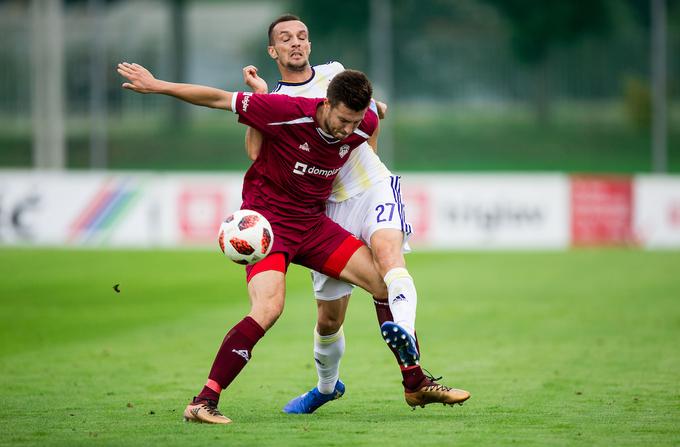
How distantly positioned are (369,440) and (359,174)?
6.88ft

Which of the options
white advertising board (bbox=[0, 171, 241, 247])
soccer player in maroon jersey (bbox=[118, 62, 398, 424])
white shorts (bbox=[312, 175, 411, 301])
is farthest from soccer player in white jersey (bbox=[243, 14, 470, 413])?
white advertising board (bbox=[0, 171, 241, 247])

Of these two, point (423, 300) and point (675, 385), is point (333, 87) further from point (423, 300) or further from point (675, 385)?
point (423, 300)

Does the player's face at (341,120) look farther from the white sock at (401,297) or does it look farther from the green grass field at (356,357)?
the green grass field at (356,357)

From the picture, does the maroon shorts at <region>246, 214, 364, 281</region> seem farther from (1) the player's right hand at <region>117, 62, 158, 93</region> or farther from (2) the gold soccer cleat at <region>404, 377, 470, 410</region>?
(1) the player's right hand at <region>117, 62, 158, 93</region>

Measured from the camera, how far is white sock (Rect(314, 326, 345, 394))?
7617mm

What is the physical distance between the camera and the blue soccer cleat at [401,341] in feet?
22.0

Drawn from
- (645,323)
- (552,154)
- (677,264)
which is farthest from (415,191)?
(552,154)

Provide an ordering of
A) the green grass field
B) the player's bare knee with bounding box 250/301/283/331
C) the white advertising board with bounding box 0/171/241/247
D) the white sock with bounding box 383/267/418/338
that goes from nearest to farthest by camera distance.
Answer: the green grass field < the player's bare knee with bounding box 250/301/283/331 < the white sock with bounding box 383/267/418/338 < the white advertising board with bounding box 0/171/241/247

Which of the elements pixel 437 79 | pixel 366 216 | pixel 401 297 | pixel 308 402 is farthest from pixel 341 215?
pixel 437 79

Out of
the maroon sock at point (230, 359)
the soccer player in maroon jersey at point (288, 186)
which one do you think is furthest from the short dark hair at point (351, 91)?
the maroon sock at point (230, 359)

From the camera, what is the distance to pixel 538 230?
22.1 meters

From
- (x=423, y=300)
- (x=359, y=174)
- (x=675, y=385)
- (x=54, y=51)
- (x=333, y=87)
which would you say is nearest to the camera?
(x=333, y=87)

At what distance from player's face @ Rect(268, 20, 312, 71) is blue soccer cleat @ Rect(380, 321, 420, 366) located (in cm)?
183

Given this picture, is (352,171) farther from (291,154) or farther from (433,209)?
(433,209)
